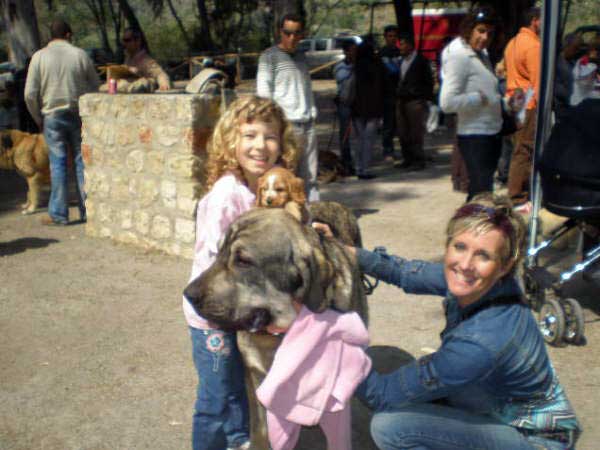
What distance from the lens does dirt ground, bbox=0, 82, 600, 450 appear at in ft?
11.5

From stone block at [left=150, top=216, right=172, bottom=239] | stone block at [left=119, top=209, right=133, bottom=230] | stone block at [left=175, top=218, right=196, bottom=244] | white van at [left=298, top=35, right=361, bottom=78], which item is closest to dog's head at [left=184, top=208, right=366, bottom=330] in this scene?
stone block at [left=175, top=218, right=196, bottom=244]

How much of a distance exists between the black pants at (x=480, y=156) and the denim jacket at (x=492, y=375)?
→ 3.59 meters

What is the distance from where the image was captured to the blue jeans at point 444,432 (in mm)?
2383

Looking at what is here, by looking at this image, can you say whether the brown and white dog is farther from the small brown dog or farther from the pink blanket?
the pink blanket

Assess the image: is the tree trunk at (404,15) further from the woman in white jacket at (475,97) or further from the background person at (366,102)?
the woman in white jacket at (475,97)

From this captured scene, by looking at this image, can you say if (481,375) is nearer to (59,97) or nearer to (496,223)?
(496,223)

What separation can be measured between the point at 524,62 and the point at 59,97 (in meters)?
5.38

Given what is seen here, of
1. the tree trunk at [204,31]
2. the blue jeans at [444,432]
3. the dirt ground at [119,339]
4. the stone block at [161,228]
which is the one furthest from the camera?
the tree trunk at [204,31]

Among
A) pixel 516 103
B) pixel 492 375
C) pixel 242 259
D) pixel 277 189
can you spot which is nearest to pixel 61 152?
pixel 516 103

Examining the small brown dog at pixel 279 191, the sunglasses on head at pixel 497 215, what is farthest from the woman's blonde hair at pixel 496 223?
the small brown dog at pixel 279 191

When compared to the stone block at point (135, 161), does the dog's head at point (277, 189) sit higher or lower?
higher

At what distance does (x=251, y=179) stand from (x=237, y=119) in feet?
0.94

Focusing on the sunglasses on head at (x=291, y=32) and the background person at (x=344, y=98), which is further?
the background person at (x=344, y=98)

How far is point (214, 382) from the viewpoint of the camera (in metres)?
2.80
